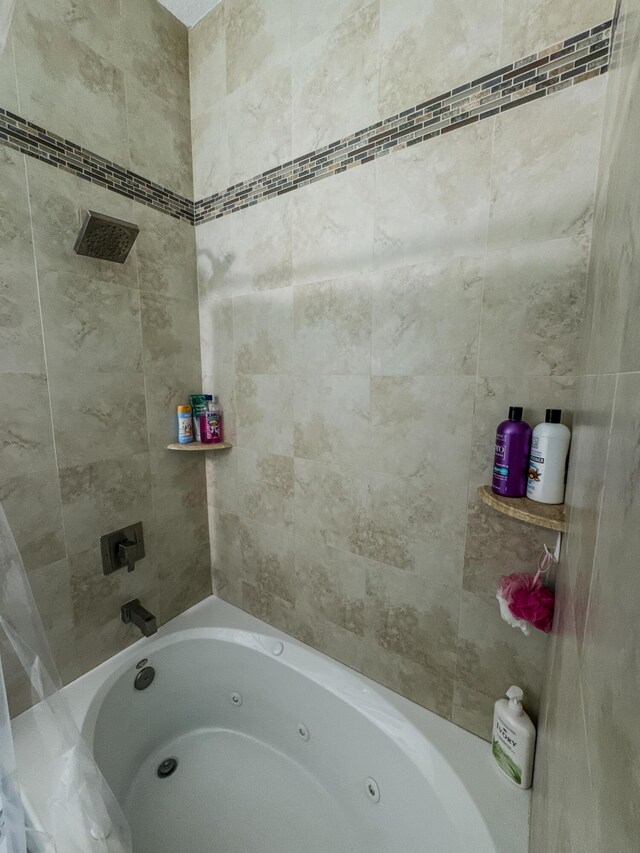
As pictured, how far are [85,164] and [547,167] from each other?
4.31ft

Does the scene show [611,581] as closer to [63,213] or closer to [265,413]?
[265,413]

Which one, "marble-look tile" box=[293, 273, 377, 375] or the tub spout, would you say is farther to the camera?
the tub spout

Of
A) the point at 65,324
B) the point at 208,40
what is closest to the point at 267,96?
the point at 208,40

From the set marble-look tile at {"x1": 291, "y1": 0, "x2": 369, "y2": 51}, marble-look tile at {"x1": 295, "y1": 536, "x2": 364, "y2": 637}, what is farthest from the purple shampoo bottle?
marble-look tile at {"x1": 291, "y1": 0, "x2": 369, "y2": 51}

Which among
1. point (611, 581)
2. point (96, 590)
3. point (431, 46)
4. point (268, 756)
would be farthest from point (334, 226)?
point (268, 756)

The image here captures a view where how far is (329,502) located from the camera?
118 cm

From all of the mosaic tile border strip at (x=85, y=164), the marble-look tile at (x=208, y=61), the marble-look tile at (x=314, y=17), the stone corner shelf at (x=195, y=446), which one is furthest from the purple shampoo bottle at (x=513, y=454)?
the marble-look tile at (x=208, y=61)

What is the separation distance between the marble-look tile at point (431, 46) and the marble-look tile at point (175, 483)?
1350 millimetres

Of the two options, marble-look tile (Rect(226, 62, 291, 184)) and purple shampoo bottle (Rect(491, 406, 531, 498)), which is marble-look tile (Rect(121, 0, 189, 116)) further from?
purple shampoo bottle (Rect(491, 406, 531, 498))

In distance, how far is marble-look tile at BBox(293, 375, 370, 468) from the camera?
1.07 m

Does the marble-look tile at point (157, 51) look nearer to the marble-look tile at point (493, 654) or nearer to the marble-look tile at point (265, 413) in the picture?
the marble-look tile at point (265, 413)

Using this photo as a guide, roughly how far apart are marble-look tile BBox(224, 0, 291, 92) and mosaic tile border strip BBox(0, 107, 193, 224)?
440 millimetres

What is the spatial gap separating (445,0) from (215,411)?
134cm

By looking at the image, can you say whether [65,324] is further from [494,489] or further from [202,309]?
[494,489]
